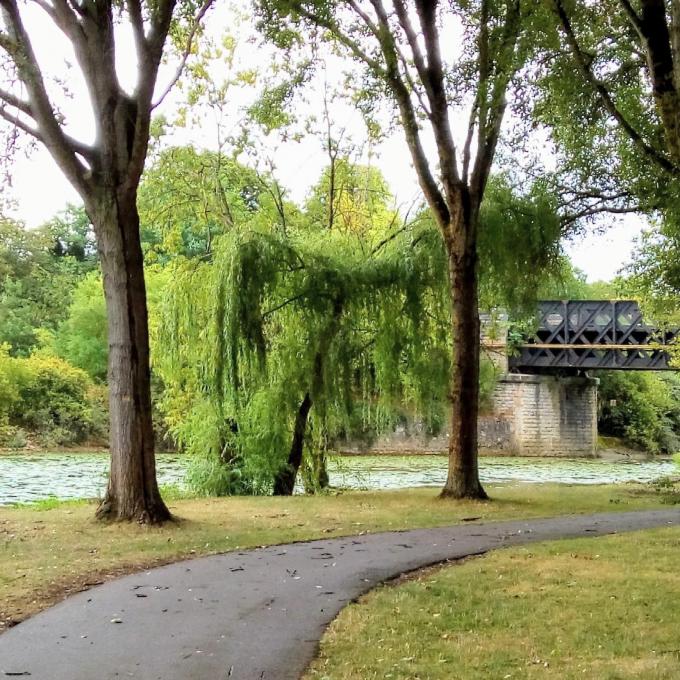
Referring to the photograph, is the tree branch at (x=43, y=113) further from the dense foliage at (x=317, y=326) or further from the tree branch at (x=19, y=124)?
the dense foliage at (x=317, y=326)

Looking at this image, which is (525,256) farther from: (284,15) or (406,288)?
(284,15)

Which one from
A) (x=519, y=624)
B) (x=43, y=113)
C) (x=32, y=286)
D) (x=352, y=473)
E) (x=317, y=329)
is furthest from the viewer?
(x=32, y=286)

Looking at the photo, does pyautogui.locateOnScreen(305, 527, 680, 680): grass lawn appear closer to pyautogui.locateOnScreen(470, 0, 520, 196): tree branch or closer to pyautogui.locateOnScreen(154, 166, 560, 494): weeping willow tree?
pyautogui.locateOnScreen(470, 0, 520, 196): tree branch

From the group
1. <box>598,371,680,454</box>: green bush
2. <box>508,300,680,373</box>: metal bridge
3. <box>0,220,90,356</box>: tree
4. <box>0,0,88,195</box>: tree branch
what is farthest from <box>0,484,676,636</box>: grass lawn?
<box>0,220,90,356</box>: tree

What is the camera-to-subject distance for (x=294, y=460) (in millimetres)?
17609

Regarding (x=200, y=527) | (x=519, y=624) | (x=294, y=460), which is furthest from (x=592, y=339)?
(x=519, y=624)

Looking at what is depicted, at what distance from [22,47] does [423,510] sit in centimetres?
877

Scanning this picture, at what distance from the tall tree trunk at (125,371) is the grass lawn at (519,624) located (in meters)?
4.76

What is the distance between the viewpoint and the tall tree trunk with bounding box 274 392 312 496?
17.1m

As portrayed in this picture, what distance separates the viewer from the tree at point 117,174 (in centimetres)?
1125

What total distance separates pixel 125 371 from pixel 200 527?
7.51ft

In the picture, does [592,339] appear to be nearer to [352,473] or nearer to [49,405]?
[352,473]

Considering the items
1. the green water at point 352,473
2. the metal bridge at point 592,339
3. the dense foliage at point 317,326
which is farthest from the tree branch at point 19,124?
the metal bridge at point 592,339

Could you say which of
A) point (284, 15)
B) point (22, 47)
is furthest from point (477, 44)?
point (22, 47)
